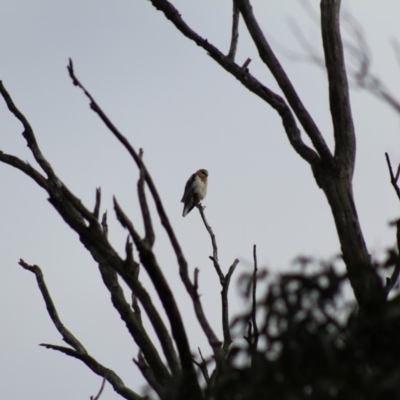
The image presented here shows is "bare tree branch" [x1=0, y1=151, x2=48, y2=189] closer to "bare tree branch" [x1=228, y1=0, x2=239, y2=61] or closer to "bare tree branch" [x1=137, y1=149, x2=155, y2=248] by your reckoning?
"bare tree branch" [x1=137, y1=149, x2=155, y2=248]

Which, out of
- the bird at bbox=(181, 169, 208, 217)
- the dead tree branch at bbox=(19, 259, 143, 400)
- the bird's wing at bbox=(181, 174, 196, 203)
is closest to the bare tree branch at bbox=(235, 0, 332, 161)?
the dead tree branch at bbox=(19, 259, 143, 400)

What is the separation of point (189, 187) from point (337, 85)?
12164mm

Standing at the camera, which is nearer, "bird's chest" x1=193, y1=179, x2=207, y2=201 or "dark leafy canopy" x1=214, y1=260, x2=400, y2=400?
"dark leafy canopy" x1=214, y1=260, x2=400, y2=400

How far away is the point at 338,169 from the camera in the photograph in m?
3.64

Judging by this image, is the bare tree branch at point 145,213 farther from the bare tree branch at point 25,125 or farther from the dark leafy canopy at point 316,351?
the bare tree branch at point 25,125

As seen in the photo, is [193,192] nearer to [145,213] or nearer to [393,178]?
[393,178]

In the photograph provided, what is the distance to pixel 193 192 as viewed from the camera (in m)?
15.8

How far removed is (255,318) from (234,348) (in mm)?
102

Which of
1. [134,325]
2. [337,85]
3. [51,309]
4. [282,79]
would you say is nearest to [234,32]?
[282,79]

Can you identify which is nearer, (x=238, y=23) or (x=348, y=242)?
(x=348, y=242)

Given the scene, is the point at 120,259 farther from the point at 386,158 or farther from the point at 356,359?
the point at 386,158

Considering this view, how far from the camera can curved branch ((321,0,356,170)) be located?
12.3ft

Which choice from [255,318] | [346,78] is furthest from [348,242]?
[255,318]

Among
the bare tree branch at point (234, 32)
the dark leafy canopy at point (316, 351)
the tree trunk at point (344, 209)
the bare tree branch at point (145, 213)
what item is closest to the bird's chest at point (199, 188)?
the bare tree branch at point (234, 32)
